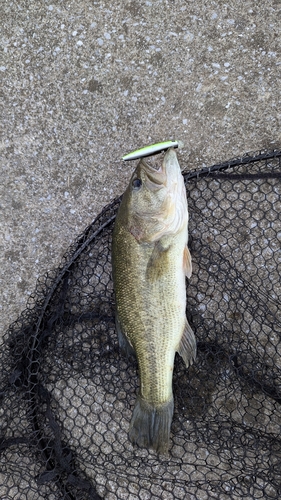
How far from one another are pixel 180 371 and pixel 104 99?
68.3 inches

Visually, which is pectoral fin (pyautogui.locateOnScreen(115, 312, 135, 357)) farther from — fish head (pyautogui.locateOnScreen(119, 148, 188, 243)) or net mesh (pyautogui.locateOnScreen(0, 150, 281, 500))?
fish head (pyautogui.locateOnScreen(119, 148, 188, 243))

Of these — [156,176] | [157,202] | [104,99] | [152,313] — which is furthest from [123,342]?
[104,99]

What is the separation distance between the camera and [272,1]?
2.68 meters

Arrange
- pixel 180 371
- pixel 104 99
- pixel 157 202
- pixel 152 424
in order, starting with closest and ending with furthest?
pixel 157 202
pixel 152 424
pixel 180 371
pixel 104 99

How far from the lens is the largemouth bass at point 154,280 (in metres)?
2.27

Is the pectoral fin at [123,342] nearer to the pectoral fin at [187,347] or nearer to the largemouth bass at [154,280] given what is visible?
the largemouth bass at [154,280]

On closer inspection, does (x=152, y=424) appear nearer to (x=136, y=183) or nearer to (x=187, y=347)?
(x=187, y=347)

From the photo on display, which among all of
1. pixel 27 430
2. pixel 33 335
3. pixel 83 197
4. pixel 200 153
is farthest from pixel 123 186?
pixel 27 430

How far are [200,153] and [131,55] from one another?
76cm

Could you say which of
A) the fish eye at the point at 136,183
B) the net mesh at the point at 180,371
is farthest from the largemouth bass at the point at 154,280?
the net mesh at the point at 180,371

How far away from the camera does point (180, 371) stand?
2664 mm

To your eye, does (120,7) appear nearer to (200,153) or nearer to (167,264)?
(200,153)

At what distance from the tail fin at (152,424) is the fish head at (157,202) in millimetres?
867

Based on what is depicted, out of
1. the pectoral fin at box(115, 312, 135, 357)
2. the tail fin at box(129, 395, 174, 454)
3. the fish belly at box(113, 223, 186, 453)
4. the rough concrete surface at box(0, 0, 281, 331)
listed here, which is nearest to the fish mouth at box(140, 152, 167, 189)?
the fish belly at box(113, 223, 186, 453)
